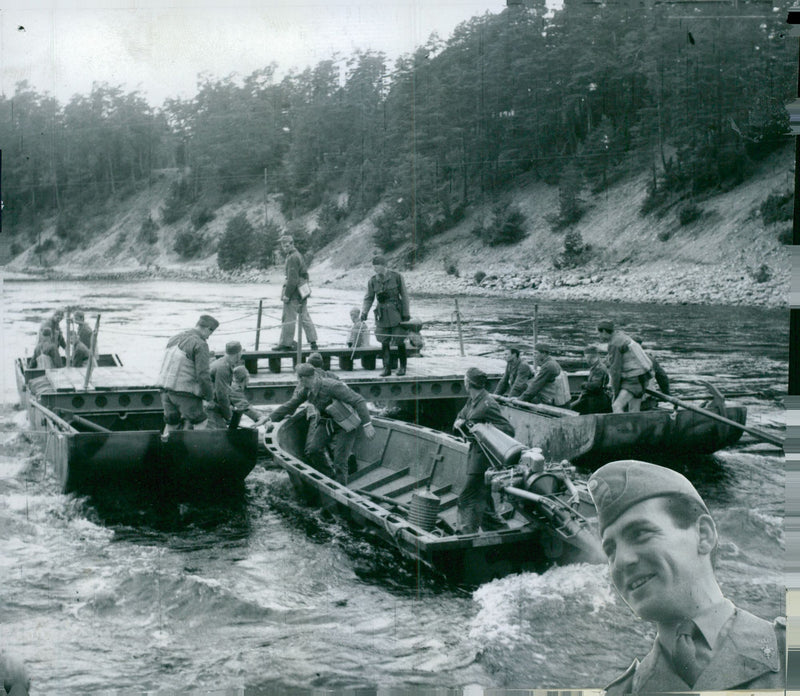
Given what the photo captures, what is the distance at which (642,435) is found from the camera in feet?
25.1

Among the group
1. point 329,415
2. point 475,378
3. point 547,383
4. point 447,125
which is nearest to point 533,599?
point 475,378

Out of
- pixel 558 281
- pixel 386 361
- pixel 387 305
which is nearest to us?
pixel 558 281

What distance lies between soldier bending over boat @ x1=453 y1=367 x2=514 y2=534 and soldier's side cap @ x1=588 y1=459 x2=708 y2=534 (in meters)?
1.40

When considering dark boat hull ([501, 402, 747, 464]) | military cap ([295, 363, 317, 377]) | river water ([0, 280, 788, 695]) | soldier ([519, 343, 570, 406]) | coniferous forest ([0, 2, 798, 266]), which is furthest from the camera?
military cap ([295, 363, 317, 377])

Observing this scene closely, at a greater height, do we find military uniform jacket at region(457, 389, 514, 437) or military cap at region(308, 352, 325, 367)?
military cap at region(308, 352, 325, 367)

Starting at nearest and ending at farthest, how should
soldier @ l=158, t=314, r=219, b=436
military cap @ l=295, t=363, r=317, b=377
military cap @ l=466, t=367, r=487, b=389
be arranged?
1. military cap @ l=466, t=367, r=487, b=389
2. soldier @ l=158, t=314, r=219, b=436
3. military cap @ l=295, t=363, r=317, b=377

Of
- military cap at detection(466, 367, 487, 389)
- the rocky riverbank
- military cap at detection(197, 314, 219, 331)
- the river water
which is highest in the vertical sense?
the rocky riverbank

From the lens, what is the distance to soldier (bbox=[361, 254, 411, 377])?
779cm

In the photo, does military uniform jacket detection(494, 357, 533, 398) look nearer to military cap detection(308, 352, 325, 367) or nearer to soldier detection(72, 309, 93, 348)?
military cap detection(308, 352, 325, 367)

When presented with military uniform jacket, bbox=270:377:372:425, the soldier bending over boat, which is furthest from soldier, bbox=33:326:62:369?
the soldier bending over boat

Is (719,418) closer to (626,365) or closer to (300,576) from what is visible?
(626,365)

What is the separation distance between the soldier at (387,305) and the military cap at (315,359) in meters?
0.55

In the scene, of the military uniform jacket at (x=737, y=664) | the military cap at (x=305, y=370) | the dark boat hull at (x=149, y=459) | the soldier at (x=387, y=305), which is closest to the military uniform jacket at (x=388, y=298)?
the soldier at (x=387, y=305)

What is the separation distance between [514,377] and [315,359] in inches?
70.5
